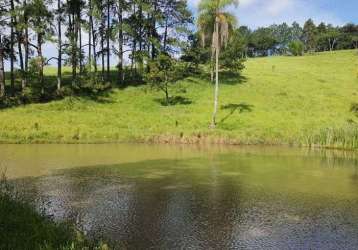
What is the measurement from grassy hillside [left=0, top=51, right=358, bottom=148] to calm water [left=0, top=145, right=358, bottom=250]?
476 cm

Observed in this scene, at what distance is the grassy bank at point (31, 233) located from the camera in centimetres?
1106

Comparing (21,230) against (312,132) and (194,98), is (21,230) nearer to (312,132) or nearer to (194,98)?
(312,132)

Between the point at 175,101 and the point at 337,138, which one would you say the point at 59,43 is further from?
the point at 337,138

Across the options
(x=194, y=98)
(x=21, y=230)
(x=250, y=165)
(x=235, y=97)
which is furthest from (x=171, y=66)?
(x=21, y=230)

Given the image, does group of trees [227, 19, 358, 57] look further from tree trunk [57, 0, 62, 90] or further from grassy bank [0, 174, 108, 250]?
grassy bank [0, 174, 108, 250]

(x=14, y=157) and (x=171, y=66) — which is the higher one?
(x=171, y=66)

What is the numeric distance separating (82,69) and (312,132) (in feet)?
101

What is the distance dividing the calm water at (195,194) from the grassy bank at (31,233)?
4.55ft

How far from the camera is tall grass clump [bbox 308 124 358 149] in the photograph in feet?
135

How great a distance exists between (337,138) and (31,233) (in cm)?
3462

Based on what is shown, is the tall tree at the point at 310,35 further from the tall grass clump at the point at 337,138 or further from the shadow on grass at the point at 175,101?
the tall grass clump at the point at 337,138

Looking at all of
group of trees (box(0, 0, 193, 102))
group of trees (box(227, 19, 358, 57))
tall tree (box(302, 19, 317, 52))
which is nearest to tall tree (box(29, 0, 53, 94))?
group of trees (box(0, 0, 193, 102))

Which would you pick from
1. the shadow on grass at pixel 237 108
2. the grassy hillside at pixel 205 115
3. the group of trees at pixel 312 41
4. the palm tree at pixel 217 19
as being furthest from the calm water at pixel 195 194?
the group of trees at pixel 312 41

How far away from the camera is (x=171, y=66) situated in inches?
2282
